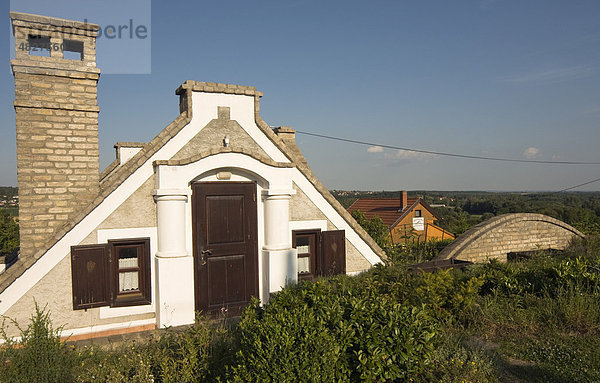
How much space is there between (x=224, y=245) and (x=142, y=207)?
5.84 feet

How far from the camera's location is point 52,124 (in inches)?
274

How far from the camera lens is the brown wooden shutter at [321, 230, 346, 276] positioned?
904 cm

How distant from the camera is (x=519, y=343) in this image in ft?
18.5

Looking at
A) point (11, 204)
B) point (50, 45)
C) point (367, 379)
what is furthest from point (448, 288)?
point (11, 204)

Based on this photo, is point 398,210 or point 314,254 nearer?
point 314,254

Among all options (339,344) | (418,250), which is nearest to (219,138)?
(339,344)

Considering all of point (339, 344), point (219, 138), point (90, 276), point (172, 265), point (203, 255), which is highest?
point (219, 138)

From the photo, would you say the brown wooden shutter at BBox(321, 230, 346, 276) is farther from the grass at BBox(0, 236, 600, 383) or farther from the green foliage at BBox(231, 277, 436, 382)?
the green foliage at BBox(231, 277, 436, 382)

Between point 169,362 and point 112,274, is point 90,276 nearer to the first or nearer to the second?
point 112,274

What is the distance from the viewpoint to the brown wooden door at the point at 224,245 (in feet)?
25.7

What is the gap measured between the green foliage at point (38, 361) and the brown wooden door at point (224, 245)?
2.89m

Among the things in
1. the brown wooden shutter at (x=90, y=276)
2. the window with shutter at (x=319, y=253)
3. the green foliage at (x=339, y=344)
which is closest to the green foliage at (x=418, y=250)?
the window with shutter at (x=319, y=253)

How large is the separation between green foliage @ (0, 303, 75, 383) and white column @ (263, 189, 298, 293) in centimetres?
391

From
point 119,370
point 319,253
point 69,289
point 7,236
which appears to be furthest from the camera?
point 7,236
